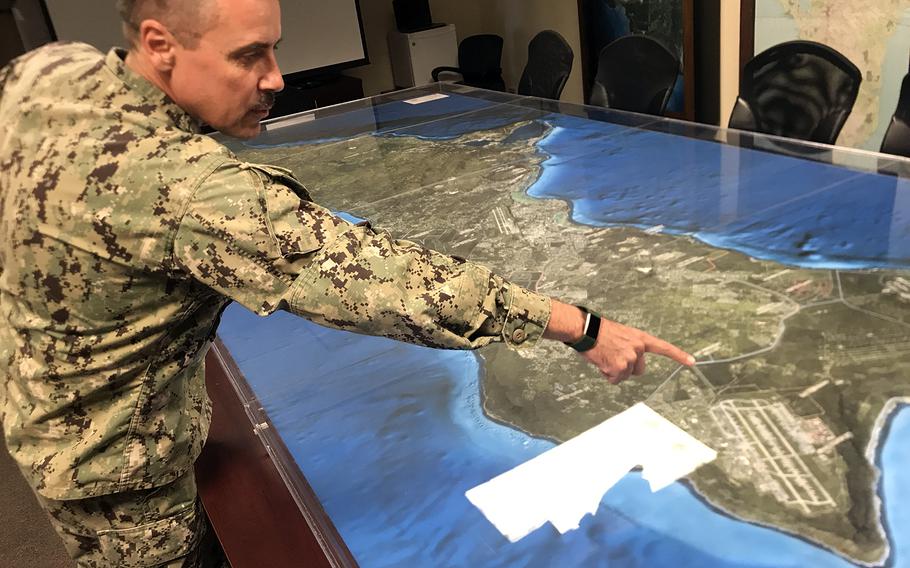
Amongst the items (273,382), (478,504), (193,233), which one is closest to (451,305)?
(193,233)

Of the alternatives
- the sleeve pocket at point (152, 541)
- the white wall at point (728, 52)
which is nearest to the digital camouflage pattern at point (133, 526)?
the sleeve pocket at point (152, 541)

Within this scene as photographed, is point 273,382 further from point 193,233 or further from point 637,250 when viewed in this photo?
point 637,250

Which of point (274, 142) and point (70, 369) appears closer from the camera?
point (70, 369)

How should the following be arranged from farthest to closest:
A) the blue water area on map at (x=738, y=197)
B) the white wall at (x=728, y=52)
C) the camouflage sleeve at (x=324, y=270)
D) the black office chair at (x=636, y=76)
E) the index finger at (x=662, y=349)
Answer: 1. the white wall at (x=728, y=52)
2. the black office chair at (x=636, y=76)
3. the blue water area on map at (x=738, y=197)
4. the index finger at (x=662, y=349)
5. the camouflage sleeve at (x=324, y=270)

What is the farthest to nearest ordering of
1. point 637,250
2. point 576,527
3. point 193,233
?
point 637,250, point 576,527, point 193,233

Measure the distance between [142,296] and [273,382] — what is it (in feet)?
2.24

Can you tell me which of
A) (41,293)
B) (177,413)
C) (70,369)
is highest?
(41,293)

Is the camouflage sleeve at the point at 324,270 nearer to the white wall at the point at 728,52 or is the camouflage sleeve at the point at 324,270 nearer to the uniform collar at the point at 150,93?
the uniform collar at the point at 150,93

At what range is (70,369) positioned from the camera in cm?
88

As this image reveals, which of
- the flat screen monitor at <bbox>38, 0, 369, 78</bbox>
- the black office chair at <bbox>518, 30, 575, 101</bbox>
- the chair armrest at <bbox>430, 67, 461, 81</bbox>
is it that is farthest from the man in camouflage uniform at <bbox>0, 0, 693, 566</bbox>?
the flat screen monitor at <bbox>38, 0, 369, 78</bbox>

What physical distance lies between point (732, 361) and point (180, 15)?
104 centimetres

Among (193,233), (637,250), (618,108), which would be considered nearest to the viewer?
(193,233)

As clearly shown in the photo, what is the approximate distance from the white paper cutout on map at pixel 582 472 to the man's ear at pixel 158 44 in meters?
0.72

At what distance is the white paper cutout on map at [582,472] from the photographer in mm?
1021
